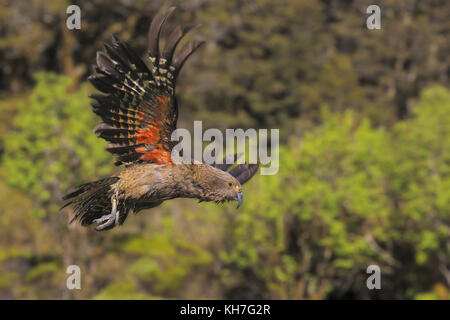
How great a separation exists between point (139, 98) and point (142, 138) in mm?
356

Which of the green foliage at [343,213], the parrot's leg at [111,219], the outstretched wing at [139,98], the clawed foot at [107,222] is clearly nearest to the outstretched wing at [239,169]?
the outstretched wing at [139,98]

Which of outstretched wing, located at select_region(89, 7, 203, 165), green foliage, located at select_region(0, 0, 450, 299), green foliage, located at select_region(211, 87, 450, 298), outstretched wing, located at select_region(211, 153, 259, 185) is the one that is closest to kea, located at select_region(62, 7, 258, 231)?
outstretched wing, located at select_region(89, 7, 203, 165)

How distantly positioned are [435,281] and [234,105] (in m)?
17.9

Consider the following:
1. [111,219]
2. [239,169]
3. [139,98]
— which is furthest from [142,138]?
[239,169]

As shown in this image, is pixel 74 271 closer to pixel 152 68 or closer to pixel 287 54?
pixel 152 68

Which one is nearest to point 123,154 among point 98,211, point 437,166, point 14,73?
point 98,211

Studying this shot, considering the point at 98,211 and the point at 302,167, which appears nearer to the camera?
the point at 98,211

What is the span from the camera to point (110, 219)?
519 cm

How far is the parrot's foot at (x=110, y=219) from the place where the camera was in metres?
5.02

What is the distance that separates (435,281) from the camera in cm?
1850

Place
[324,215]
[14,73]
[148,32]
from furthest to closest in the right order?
[14,73] → [324,215] → [148,32]

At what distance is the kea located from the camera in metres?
5.02

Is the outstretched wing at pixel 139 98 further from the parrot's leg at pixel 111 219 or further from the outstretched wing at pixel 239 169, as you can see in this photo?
the outstretched wing at pixel 239 169

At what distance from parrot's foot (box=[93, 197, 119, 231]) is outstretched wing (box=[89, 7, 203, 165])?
0.47m
